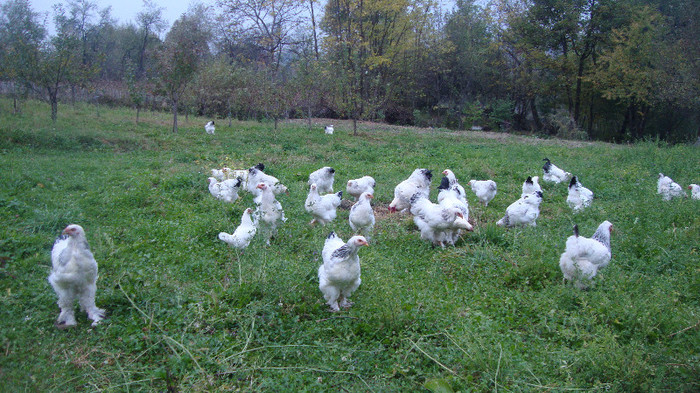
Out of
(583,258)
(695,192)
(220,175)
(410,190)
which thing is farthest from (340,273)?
(695,192)

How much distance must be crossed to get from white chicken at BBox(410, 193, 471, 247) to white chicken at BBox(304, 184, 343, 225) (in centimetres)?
138

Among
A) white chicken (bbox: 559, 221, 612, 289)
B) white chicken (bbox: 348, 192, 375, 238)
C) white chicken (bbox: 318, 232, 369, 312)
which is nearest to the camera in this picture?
white chicken (bbox: 318, 232, 369, 312)

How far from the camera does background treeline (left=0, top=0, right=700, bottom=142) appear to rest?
19.0 metres

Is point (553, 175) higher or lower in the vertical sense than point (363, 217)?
higher

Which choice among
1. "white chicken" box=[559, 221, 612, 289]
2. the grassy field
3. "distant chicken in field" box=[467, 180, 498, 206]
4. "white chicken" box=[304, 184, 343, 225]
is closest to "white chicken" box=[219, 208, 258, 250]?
the grassy field

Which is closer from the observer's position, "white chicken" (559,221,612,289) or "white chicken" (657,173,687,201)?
"white chicken" (559,221,612,289)

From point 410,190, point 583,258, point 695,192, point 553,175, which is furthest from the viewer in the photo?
point 553,175

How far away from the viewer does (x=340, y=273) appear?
14.5 ft

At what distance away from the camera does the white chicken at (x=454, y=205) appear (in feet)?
21.2

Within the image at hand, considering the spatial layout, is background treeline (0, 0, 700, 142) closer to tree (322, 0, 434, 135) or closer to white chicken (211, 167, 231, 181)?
tree (322, 0, 434, 135)

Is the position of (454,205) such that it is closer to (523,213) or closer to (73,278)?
(523,213)

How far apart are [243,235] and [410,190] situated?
11.5 ft

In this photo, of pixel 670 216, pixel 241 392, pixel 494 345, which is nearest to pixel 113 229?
pixel 241 392

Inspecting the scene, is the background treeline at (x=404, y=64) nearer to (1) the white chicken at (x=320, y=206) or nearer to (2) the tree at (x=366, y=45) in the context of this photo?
(2) the tree at (x=366, y=45)
